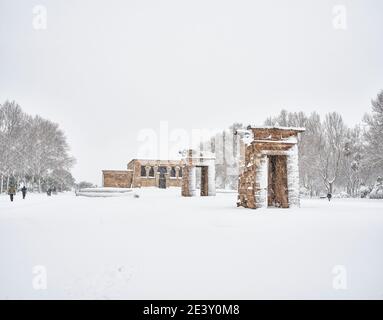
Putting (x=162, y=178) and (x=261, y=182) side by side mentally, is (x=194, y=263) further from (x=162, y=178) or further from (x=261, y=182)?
(x=162, y=178)

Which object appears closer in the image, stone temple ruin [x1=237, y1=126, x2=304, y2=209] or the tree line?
stone temple ruin [x1=237, y1=126, x2=304, y2=209]

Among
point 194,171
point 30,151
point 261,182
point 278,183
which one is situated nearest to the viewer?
point 261,182

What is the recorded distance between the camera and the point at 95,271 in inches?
175

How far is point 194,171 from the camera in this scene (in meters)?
28.0

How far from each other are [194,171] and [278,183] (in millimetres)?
12540

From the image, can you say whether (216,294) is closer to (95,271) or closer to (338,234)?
(95,271)

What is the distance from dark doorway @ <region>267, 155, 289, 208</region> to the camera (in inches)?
619

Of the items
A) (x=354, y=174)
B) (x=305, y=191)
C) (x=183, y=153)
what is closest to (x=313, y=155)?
(x=305, y=191)

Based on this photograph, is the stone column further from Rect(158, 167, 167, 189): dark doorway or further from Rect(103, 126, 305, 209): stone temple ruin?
Rect(158, 167, 167, 189): dark doorway

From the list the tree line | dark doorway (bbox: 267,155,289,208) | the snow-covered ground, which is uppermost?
the tree line

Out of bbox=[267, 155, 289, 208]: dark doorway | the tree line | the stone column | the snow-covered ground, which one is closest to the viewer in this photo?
the snow-covered ground

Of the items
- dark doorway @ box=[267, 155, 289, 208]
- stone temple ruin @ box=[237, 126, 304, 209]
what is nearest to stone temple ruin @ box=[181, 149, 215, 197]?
dark doorway @ box=[267, 155, 289, 208]

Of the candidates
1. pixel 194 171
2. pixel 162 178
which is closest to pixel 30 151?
pixel 162 178
